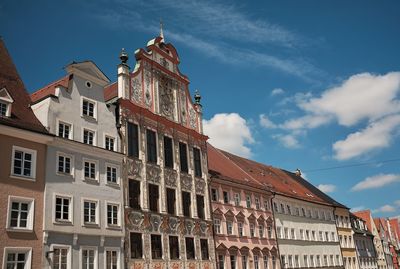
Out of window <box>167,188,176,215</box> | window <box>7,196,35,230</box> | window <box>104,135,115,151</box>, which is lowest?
window <box>7,196,35,230</box>

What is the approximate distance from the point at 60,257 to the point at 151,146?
11.5 metres

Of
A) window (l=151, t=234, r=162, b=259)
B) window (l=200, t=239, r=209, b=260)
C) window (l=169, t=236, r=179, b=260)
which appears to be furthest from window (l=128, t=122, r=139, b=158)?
window (l=200, t=239, r=209, b=260)

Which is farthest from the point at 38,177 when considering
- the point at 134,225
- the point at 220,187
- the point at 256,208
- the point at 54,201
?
the point at 256,208

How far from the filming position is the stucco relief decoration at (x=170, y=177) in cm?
3441

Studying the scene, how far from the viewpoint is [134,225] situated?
30.2 metres

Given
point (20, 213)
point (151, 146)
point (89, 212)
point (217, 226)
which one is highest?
point (151, 146)

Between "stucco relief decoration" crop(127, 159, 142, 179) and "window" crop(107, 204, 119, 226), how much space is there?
2.76m

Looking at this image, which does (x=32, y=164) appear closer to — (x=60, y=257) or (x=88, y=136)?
(x=88, y=136)

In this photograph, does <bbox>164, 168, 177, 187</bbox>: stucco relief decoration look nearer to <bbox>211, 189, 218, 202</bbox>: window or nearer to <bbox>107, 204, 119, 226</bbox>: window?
<bbox>107, 204, 119, 226</bbox>: window

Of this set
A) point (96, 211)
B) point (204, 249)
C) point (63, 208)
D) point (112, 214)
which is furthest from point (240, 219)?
point (63, 208)

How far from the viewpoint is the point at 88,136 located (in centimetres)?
2905

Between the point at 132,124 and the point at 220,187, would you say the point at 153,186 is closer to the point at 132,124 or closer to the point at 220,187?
the point at 132,124

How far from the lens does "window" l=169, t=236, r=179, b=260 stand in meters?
32.9

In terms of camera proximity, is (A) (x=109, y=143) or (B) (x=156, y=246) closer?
(A) (x=109, y=143)
